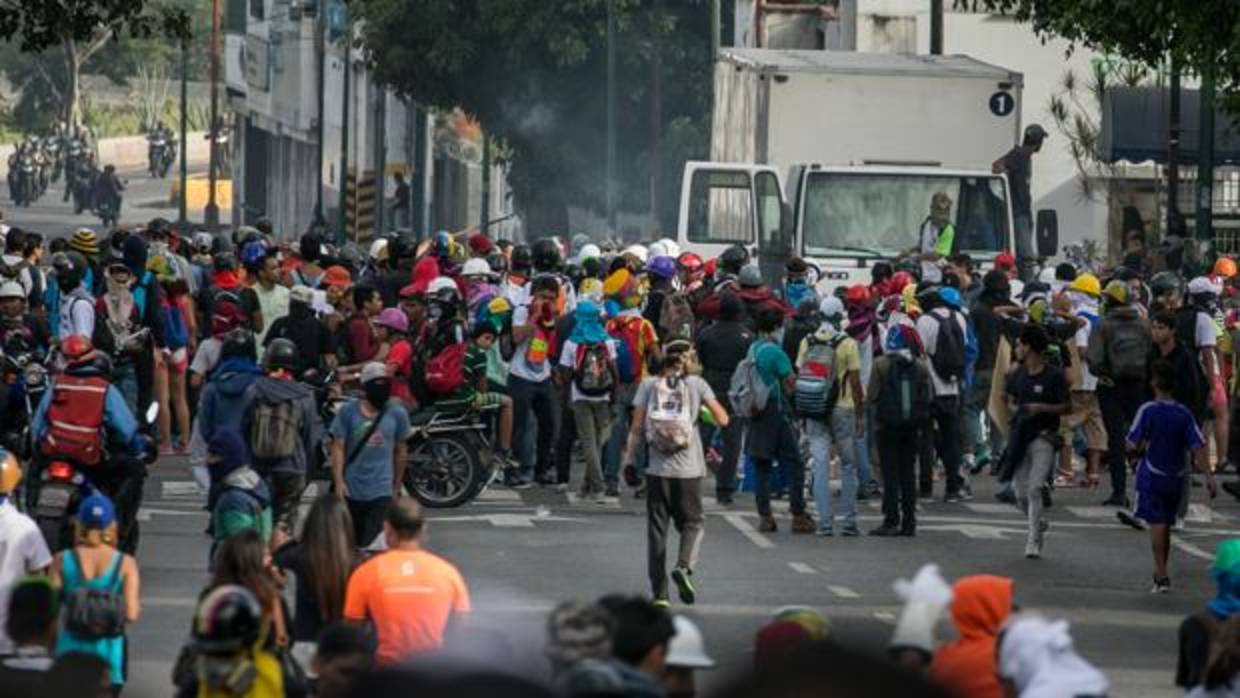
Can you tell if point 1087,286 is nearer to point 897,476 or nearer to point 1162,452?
point 897,476

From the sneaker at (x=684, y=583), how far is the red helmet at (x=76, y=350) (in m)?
3.45

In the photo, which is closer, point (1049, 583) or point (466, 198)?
point (1049, 583)

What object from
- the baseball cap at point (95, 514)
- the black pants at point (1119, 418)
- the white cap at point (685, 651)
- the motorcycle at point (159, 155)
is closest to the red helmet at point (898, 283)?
the black pants at point (1119, 418)

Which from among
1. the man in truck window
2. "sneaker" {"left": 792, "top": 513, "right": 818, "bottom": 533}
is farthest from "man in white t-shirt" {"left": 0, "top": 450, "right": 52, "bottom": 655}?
the man in truck window

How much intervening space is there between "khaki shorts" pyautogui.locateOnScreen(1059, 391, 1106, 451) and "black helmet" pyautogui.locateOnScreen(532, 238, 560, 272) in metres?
4.24

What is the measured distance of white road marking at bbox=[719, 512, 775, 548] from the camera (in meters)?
21.9

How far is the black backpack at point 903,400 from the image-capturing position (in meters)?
21.8

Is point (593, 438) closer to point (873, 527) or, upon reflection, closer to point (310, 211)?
point (873, 527)

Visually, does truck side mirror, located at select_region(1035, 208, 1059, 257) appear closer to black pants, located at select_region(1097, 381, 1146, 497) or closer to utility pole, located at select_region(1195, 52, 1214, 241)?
utility pole, located at select_region(1195, 52, 1214, 241)

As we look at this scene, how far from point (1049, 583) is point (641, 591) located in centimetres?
261

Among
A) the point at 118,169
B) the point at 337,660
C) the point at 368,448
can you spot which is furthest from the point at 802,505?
the point at 118,169

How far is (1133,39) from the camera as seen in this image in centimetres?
2352

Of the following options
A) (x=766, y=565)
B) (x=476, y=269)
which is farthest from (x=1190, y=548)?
(x=476, y=269)

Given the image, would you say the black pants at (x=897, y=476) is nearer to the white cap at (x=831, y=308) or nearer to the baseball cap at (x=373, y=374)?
the white cap at (x=831, y=308)
